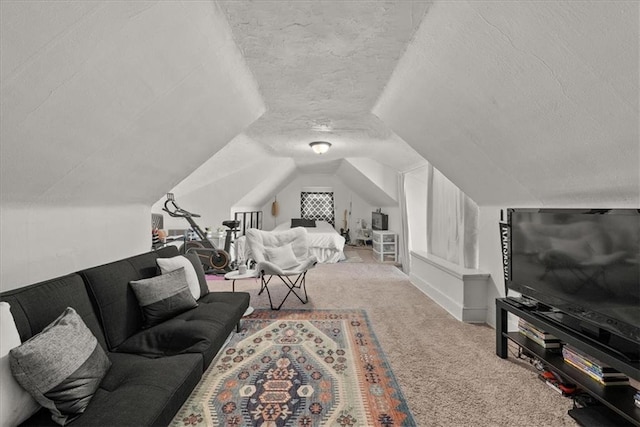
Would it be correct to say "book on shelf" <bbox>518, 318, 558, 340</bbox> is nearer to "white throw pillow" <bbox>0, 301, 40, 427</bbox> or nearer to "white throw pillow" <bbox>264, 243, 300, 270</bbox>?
"white throw pillow" <bbox>264, 243, 300, 270</bbox>

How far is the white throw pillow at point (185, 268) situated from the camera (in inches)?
98.3

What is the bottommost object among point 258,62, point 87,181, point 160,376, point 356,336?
point 356,336

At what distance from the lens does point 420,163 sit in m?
5.05

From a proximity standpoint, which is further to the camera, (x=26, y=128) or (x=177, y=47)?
(x=177, y=47)

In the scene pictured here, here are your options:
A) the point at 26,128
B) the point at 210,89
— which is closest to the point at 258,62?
the point at 210,89

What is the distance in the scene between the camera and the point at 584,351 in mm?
1677

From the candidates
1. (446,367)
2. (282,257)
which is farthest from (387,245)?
(446,367)

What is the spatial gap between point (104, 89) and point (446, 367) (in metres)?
2.77

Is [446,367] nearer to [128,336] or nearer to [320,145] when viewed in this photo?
[128,336]

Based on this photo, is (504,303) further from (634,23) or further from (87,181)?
(87,181)

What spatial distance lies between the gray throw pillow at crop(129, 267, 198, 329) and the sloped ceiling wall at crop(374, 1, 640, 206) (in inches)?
92.7

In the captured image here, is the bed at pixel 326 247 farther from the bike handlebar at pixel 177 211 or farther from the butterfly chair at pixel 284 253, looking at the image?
the bike handlebar at pixel 177 211

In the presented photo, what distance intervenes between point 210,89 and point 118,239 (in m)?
1.67

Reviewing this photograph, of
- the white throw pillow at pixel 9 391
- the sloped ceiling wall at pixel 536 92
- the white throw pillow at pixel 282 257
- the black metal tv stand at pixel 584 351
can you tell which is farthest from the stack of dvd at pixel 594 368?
the white throw pillow at pixel 282 257
